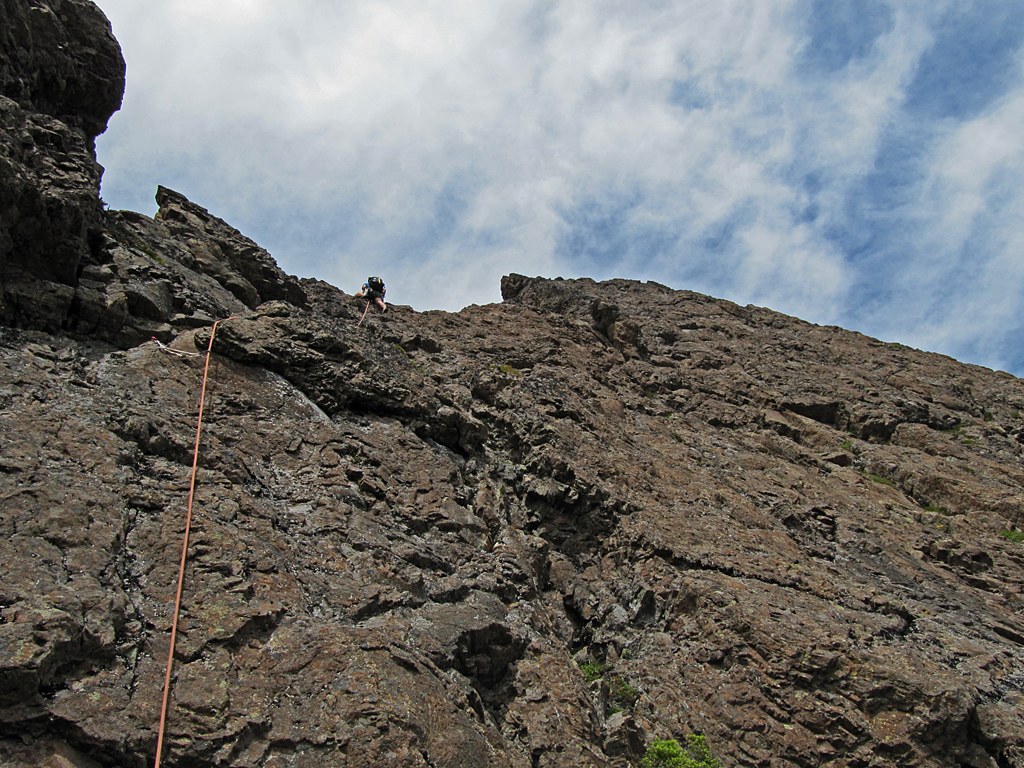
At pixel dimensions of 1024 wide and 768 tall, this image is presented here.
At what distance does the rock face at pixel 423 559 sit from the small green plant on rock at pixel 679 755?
23 centimetres

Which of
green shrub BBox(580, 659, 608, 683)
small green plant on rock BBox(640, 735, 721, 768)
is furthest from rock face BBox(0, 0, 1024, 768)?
small green plant on rock BBox(640, 735, 721, 768)

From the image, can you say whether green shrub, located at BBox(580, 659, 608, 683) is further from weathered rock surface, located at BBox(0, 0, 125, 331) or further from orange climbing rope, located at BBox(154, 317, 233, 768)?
weathered rock surface, located at BBox(0, 0, 125, 331)

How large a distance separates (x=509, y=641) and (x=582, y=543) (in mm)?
4849

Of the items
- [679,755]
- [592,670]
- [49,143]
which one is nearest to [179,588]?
[592,670]

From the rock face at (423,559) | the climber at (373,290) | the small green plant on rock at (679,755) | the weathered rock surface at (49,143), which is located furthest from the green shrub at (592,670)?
the climber at (373,290)

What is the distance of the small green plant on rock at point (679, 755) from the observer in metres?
9.01

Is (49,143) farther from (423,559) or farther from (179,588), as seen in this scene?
(423,559)

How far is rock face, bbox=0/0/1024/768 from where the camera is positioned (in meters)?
6.23

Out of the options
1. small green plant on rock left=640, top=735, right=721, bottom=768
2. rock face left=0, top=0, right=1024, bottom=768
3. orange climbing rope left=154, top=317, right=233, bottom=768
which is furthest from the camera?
small green plant on rock left=640, top=735, right=721, bottom=768

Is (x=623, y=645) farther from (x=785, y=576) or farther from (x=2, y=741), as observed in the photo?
(x=2, y=741)

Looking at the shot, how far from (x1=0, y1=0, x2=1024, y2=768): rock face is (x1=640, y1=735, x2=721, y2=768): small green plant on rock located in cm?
23

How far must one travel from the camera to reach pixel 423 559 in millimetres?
9570

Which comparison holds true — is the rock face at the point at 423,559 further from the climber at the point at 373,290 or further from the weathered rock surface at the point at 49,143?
the climber at the point at 373,290

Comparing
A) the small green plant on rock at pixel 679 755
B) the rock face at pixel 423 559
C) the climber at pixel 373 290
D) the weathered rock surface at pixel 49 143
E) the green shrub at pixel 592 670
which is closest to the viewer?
the rock face at pixel 423 559
